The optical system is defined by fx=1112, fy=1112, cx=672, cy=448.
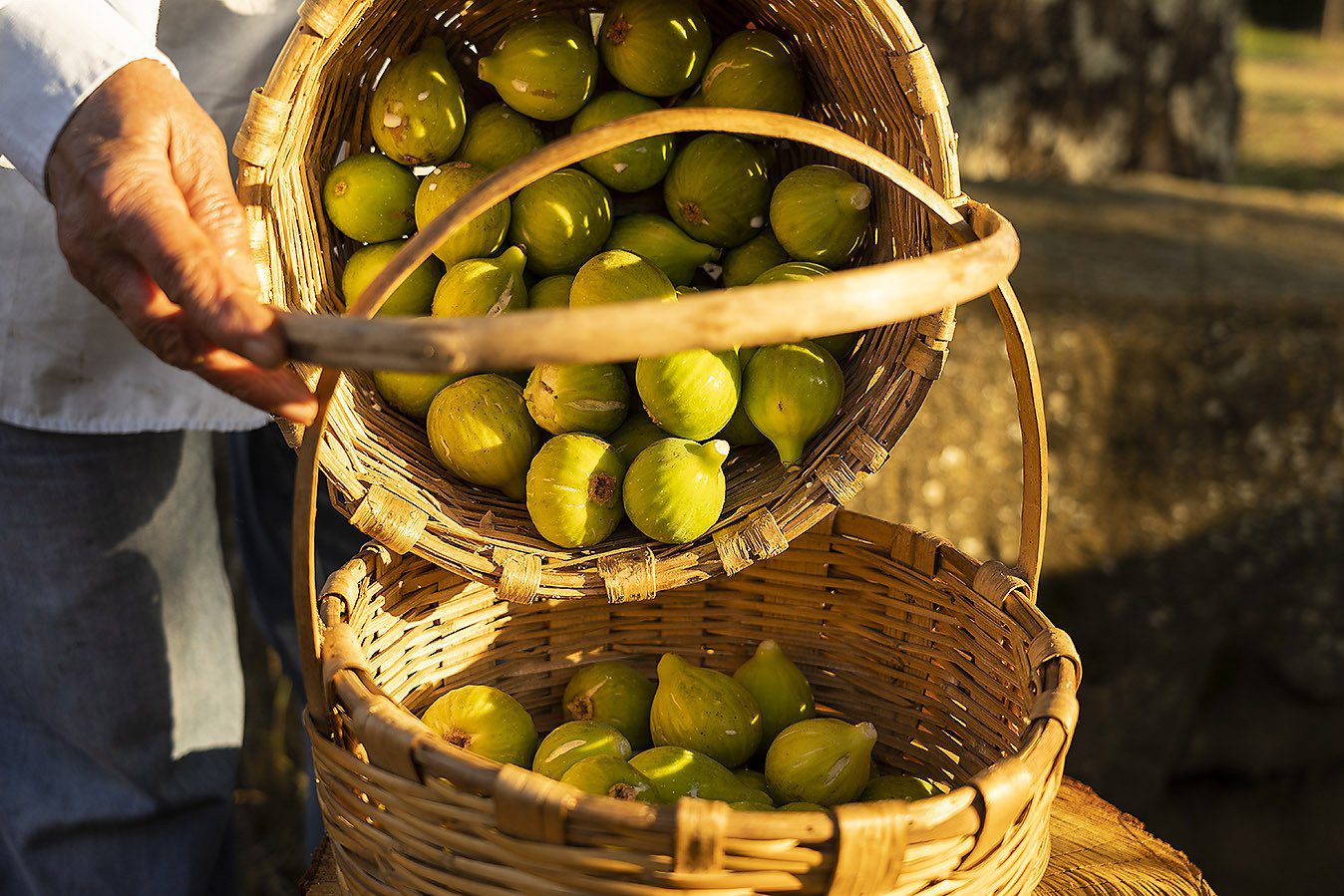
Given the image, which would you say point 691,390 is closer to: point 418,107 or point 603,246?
point 603,246

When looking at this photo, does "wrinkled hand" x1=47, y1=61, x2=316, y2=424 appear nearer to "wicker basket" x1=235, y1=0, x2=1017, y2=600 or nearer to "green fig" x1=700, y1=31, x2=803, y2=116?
"wicker basket" x1=235, y1=0, x2=1017, y2=600

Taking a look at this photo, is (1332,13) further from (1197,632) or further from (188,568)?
(188,568)

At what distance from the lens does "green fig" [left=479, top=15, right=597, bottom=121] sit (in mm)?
1129

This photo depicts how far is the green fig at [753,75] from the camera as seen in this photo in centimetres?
111

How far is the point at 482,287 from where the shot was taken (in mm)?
1097

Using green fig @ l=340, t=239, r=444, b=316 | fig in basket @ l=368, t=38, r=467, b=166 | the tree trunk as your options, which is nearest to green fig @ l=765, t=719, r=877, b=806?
green fig @ l=340, t=239, r=444, b=316

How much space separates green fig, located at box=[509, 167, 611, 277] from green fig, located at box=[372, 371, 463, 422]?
164 mm

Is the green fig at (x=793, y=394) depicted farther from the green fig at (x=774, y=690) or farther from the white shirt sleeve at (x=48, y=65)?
the white shirt sleeve at (x=48, y=65)

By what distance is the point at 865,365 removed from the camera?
3.76ft

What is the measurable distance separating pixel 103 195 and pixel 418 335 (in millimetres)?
410

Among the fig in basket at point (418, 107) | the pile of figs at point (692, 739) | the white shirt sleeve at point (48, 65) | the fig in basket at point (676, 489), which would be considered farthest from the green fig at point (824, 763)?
the white shirt sleeve at point (48, 65)

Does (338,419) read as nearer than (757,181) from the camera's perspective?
Yes

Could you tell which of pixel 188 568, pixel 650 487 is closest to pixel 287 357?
pixel 650 487

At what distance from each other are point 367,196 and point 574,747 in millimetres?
580
